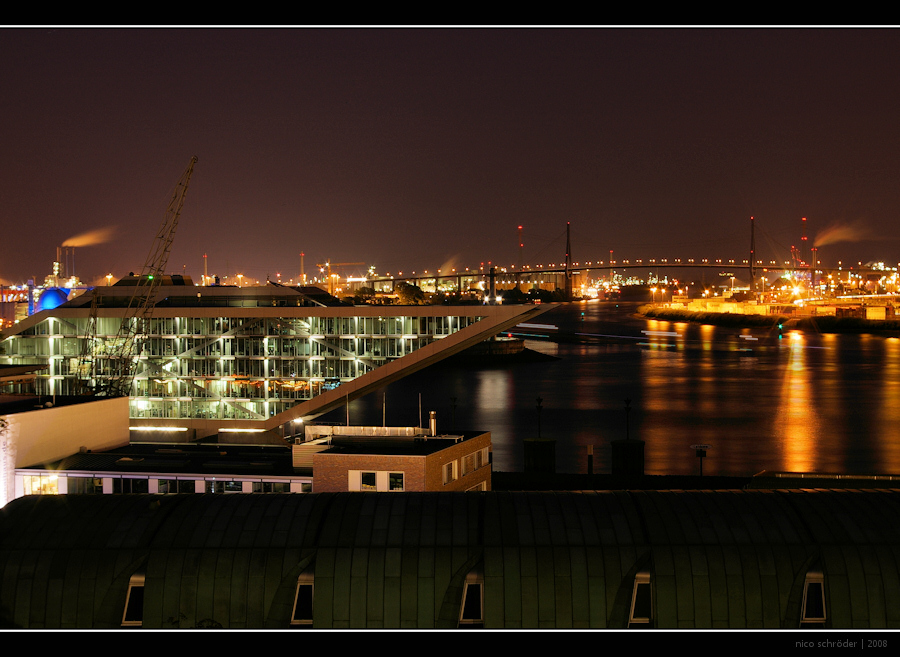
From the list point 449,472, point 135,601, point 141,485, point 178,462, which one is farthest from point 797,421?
point 135,601

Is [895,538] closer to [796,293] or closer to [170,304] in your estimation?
[170,304]

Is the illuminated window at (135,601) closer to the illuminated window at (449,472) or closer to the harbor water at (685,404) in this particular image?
the illuminated window at (449,472)

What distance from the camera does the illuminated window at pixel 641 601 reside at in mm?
4266

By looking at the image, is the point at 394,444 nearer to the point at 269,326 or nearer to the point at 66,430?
the point at 66,430

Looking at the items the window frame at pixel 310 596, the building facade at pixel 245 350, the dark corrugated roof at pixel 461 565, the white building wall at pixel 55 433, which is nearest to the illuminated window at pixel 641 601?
the dark corrugated roof at pixel 461 565

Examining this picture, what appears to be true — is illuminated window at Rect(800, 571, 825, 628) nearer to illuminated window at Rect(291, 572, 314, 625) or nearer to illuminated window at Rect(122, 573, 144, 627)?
illuminated window at Rect(291, 572, 314, 625)

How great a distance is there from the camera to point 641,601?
14.1 feet

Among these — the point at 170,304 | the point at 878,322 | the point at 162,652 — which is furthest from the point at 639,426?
the point at 878,322

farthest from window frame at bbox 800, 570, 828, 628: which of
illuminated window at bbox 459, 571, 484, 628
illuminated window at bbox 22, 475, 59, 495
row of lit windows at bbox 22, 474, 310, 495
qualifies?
illuminated window at bbox 22, 475, 59, 495

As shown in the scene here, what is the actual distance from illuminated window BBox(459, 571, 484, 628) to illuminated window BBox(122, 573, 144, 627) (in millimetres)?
1534

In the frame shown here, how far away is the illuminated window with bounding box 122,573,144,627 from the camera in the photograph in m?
4.34

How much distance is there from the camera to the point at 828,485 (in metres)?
7.00

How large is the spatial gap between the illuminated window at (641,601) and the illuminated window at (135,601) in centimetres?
233

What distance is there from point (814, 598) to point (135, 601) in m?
3.24
